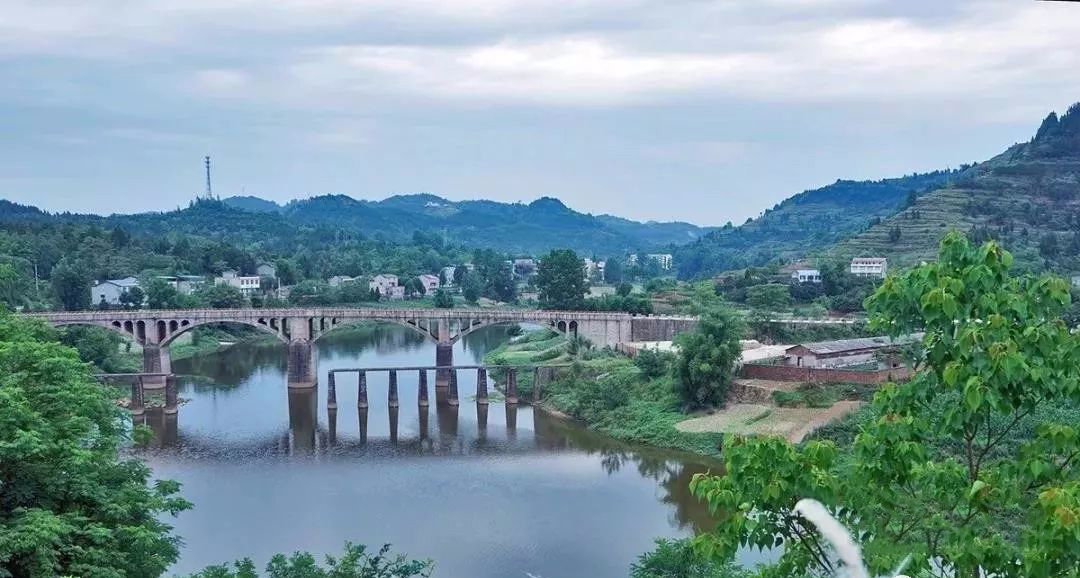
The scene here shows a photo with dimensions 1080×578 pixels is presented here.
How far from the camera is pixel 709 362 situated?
27.1m

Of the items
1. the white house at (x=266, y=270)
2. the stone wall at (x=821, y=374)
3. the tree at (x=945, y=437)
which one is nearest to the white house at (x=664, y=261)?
the white house at (x=266, y=270)

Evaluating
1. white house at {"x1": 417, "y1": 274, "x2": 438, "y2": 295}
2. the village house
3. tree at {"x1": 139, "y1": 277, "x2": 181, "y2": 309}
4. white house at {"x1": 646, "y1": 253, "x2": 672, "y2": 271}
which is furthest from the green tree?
white house at {"x1": 646, "y1": 253, "x2": 672, "y2": 271}

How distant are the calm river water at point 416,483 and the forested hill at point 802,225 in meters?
55.2

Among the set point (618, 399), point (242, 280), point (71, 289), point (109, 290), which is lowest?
point (618, 399)

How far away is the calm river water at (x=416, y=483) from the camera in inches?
711

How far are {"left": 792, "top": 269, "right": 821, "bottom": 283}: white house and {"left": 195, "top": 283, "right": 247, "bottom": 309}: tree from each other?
28.2m

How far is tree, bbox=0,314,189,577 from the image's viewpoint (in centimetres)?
905

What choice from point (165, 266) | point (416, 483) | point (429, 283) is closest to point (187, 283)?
point (165, 266)

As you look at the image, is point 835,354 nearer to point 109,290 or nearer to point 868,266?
point 868,266

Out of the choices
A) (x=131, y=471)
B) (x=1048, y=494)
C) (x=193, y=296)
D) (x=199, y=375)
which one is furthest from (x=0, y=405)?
(x=193, y=296)

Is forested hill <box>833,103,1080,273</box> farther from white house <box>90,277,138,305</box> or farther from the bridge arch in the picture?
white house <box>90,277,138,305</box>

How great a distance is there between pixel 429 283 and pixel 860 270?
32227 millimetres

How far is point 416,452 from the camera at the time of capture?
26.1 m

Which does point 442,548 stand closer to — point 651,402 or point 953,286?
point 651,402
